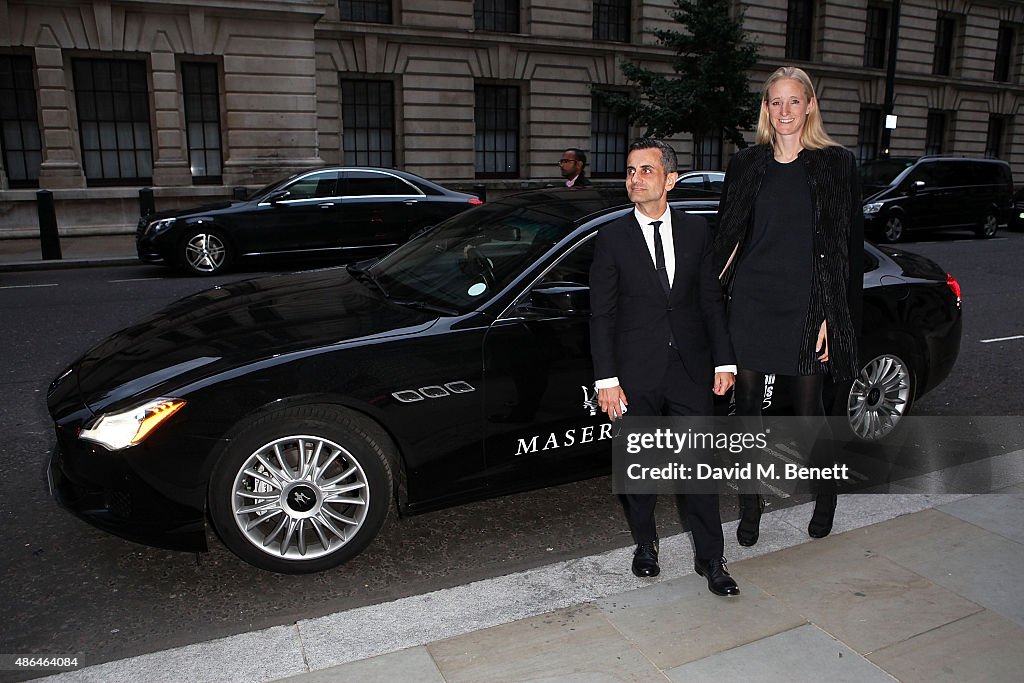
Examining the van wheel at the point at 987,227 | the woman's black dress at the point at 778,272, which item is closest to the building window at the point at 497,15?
the van wheel at the point at 987,227

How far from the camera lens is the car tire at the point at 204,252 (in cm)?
1186

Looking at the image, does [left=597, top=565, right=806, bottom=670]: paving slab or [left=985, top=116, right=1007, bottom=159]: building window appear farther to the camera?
[left=985, top=116, right=1007, bottom=159]: building window

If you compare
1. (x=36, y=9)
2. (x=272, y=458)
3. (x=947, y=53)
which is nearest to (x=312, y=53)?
(x=36, y=9)

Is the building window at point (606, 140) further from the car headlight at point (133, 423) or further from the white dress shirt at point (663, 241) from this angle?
the car headlight at point (133, 423)

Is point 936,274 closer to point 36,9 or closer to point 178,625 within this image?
point 178,625

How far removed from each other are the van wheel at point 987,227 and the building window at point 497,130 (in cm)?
1242

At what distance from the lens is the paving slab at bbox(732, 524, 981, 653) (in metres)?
3.05

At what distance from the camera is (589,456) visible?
4.03 meters

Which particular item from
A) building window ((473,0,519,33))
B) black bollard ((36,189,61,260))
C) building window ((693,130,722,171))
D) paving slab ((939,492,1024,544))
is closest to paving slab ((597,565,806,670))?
paving slab ((939,492,1024,544))

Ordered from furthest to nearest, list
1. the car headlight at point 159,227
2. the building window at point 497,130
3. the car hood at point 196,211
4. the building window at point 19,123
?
the building window at point 497,130 → the building window at point 19,123 → the car hood at point 196,211 → the car headlight at point 159,227

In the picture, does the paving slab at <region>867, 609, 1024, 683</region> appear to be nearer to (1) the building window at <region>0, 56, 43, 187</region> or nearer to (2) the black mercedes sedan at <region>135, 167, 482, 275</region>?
(2) the black mercedes sedan at <region>135, 167, 482, 275</region>

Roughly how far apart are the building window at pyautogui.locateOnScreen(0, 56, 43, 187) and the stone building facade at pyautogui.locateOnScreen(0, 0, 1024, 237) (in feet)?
0.10

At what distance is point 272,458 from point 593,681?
Answer: 1.57m

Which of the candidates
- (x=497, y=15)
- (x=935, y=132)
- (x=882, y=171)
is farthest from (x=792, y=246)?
(x=935, y=132)
